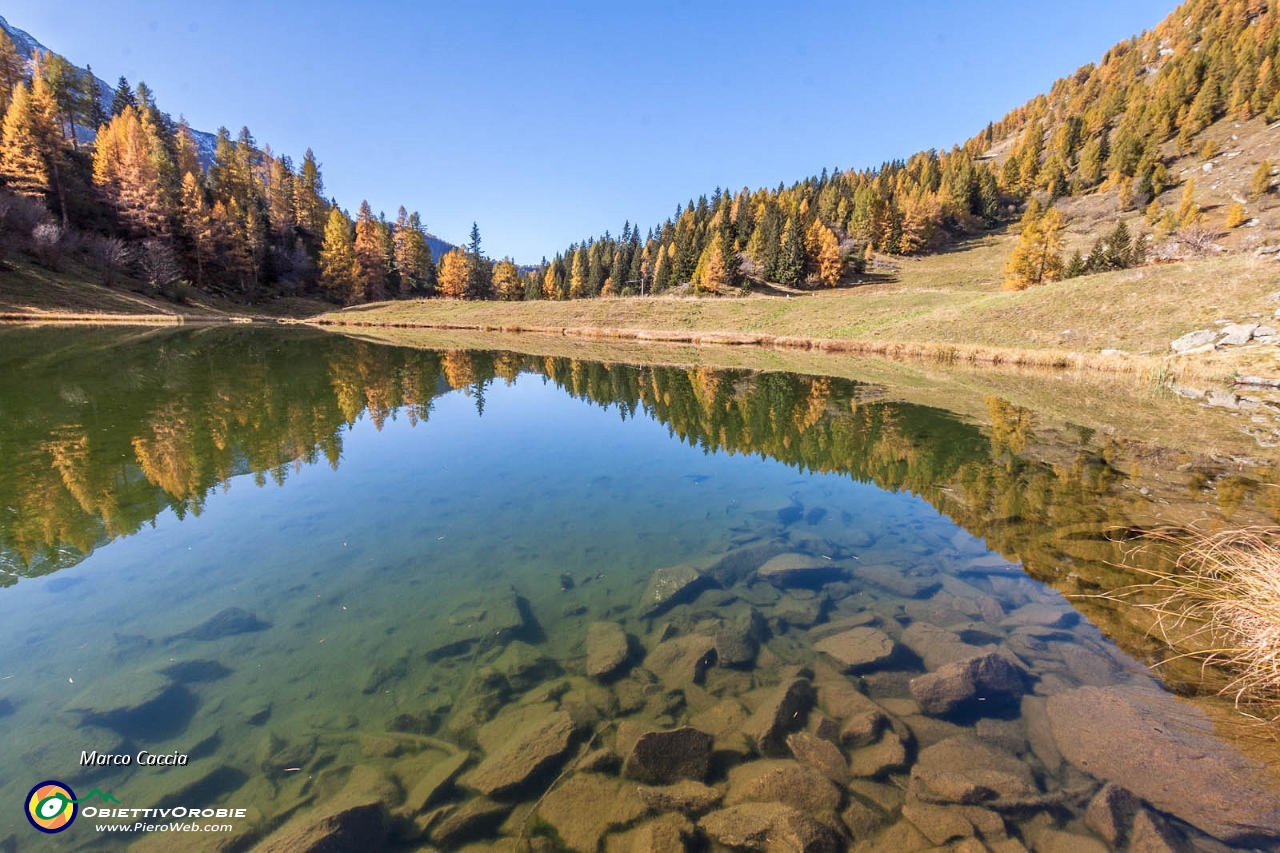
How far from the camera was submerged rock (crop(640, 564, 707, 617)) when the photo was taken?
6.17 metres

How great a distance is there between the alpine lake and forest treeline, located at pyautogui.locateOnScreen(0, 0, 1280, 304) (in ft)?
192

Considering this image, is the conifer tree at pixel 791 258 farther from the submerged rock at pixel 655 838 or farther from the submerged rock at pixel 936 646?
the submerged rock at pixel 655 838

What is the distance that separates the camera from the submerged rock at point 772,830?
324 centimetres

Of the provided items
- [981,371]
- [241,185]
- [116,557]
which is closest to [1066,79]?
[981,371]

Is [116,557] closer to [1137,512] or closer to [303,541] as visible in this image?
[303,541]

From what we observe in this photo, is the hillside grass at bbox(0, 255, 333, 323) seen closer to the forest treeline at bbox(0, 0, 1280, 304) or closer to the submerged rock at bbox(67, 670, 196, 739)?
the forest treeline at bbox(0, 0, 1280, 304)

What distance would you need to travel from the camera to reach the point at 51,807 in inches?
129

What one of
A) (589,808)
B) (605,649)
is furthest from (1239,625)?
(589,808)

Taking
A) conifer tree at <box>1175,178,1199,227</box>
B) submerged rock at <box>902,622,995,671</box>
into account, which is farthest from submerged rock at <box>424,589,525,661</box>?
conifer tree at <box>1175,178,1199,227</box>

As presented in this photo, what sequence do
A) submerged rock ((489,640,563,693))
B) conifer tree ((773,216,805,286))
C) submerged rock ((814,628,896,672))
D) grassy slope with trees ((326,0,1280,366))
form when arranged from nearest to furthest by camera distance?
submerged rock ((489,640,563,693)) < submerged rock ((814,628,896,672)) < grassy slope with trees ((326,0,1280,366)) < conifer tree ((773,216,805,286))

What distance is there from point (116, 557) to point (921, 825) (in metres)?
9.43

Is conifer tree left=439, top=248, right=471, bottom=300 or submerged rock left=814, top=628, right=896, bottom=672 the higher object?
conifer tree left=439, top=248, right=471, bottom=300

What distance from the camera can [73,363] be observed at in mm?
20859

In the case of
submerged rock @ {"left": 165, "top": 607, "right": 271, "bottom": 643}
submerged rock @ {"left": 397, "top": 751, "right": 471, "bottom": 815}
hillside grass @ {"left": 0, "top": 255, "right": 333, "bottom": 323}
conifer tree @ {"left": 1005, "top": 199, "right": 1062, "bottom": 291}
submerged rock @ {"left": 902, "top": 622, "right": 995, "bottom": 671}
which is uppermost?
conifer tree @ {"left": 1005, "top": 199, "right": 1062, "bottom": 291}
